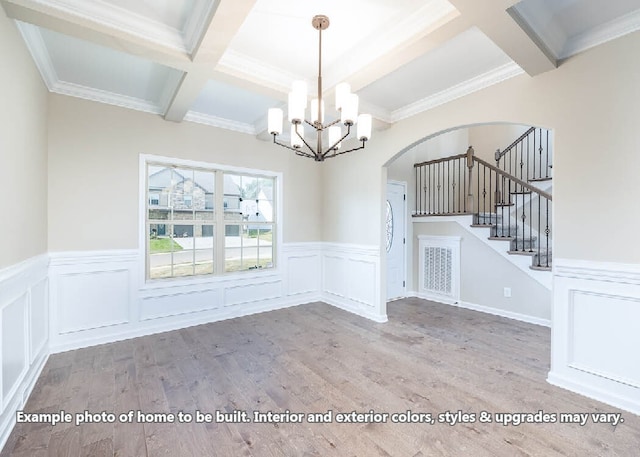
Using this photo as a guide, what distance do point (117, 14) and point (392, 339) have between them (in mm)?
3940

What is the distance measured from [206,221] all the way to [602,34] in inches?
178

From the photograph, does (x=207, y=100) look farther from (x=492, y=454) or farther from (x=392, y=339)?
(x=492, y=454)

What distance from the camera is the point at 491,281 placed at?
15.6ft

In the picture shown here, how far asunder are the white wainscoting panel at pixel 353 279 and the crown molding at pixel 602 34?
9.37 ft

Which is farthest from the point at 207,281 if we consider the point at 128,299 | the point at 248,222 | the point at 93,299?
the point at 93,299

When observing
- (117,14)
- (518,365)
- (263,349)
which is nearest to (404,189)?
(518,365)

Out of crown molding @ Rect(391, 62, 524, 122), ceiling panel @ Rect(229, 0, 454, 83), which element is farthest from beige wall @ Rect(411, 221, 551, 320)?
ceiling panel @ Rect(229, 0, 454, 83)

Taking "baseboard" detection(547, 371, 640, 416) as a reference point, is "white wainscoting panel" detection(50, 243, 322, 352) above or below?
above

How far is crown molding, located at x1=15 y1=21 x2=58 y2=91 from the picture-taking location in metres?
2.31

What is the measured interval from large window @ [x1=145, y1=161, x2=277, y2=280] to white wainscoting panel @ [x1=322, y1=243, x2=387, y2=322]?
104 centimetres

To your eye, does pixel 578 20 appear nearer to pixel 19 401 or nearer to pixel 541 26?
pixel 541 26

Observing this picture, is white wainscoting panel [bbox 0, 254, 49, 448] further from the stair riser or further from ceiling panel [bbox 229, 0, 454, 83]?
the stair riser

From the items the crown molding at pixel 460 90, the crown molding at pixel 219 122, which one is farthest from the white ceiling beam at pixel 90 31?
the crown molding at pixel 460 90

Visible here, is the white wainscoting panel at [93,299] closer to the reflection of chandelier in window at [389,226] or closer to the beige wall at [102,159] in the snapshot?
the beige wall at [102,159]
